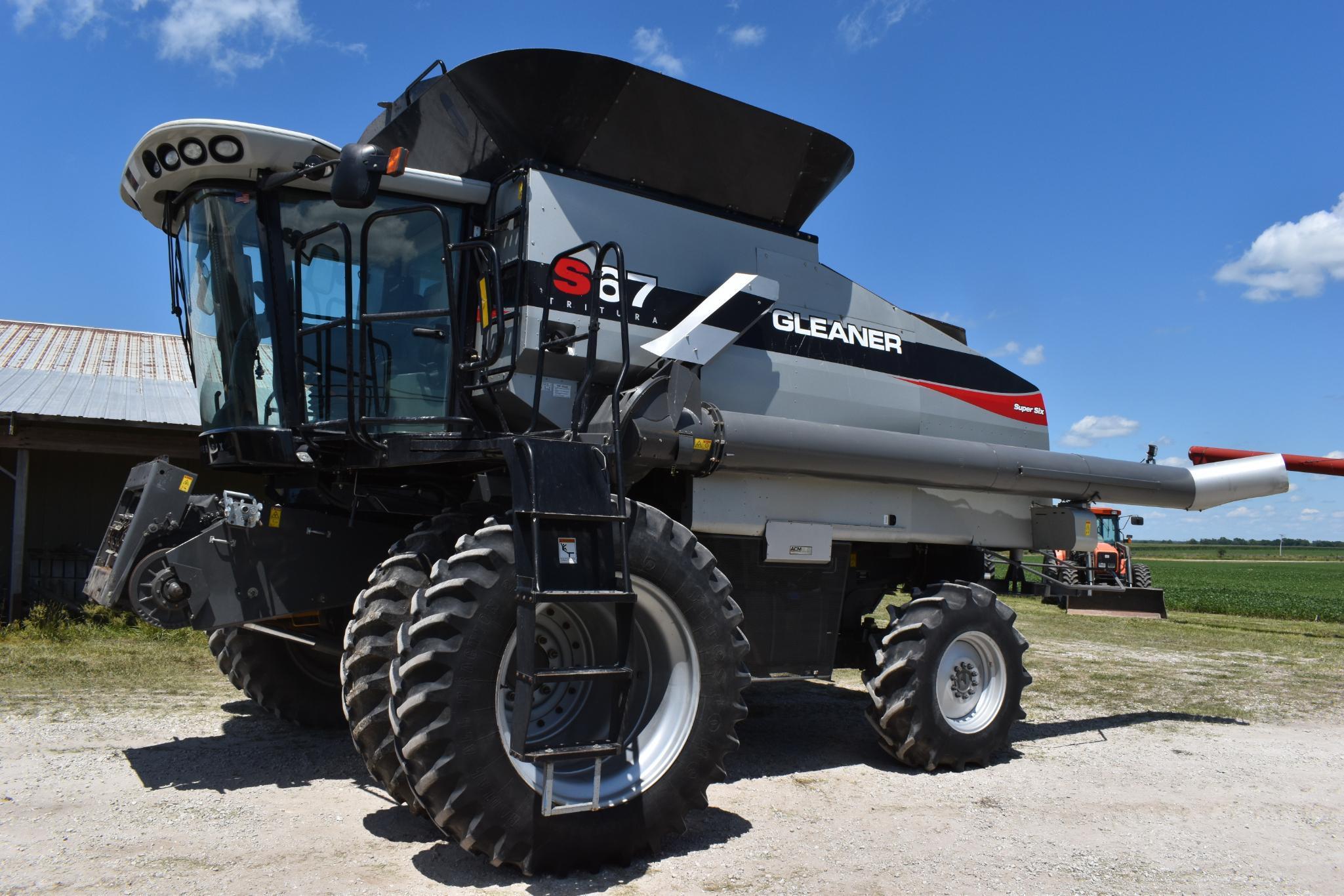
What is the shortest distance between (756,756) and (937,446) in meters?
2.55

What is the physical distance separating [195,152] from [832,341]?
420 centimetres

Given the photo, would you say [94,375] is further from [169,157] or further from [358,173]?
[358,173]

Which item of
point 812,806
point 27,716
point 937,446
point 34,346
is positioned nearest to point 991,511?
point 937,446

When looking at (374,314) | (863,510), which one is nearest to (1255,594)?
(863,510)

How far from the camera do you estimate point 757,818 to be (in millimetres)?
5395

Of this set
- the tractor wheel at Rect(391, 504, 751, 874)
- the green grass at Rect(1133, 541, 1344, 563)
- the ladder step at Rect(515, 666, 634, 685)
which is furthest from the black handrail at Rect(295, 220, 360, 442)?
the green grass at Rect(1133, 541, 1344, 563)

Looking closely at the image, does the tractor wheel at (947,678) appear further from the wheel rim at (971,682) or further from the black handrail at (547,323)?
the black handrail at (547,323)

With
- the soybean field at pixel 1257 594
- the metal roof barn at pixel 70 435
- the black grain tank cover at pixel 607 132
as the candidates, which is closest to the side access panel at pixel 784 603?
the black grain tank cover at pixel 607 132

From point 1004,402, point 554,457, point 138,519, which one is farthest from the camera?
point 1004,402

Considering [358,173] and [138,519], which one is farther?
[138,519]

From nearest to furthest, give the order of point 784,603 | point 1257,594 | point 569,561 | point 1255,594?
1. point 569,561
2. point 784,603
3. point 1257,594
4. point 1255,594

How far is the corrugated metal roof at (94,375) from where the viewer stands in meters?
12.5

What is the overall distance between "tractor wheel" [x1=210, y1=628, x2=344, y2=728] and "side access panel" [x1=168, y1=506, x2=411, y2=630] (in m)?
1.39

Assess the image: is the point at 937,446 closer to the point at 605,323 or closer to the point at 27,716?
the point at 605,323
